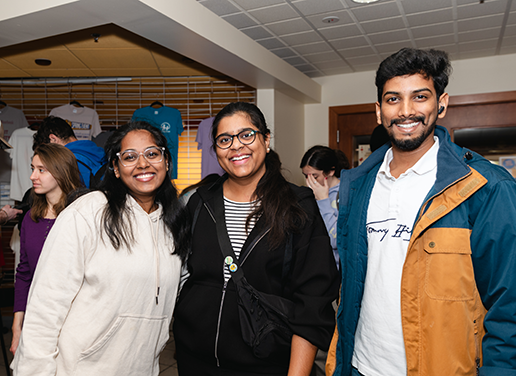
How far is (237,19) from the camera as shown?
11.8 feet

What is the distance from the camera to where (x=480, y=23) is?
372 centimetres

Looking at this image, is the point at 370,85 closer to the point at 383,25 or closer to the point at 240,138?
the point at 383,25

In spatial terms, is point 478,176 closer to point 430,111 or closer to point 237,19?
point 430,111

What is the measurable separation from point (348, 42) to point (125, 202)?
345 cm

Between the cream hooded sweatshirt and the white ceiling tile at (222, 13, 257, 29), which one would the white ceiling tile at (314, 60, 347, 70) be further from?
the cream hooded sweatshirt

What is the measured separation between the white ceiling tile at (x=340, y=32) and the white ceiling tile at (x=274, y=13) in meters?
0.49

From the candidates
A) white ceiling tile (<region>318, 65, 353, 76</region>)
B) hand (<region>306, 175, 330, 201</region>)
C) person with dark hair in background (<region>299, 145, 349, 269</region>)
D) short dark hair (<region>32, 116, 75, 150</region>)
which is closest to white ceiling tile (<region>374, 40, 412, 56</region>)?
white ceiling tile (<region>318, 65, 353, 76</region>)

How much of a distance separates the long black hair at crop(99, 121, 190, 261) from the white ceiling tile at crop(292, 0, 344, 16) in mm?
2218

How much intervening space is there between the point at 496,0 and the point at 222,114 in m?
2.95

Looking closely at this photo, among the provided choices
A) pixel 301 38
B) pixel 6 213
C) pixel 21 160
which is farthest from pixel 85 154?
pixel 21 160

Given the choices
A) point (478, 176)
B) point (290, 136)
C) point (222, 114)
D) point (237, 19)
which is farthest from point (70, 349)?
point (290, 136)

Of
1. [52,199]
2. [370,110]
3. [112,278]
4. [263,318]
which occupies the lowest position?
[263,318]

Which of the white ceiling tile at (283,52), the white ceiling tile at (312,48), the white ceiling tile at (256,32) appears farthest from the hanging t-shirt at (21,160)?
the white ceiling tile at (312,48)

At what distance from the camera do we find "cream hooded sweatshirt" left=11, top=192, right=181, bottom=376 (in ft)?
4.42
